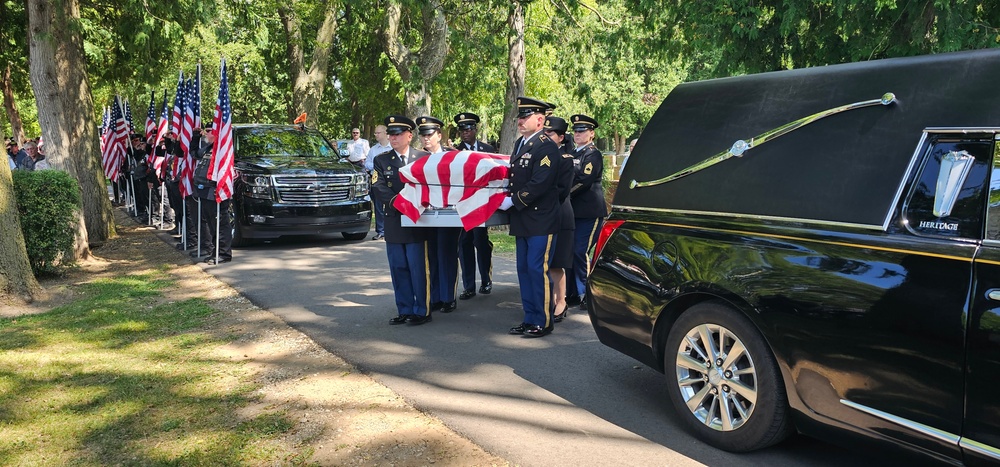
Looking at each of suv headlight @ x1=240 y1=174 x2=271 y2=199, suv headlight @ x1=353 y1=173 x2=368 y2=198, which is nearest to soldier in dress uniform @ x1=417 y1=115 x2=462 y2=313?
suv headlight @ x1=240 y1=174 x2=271 y2=199

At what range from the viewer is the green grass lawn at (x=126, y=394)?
444cm

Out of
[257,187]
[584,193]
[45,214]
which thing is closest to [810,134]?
[584,193]

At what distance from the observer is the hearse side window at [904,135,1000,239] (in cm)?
337

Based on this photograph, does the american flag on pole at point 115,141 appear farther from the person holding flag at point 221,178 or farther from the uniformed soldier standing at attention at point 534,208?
the uniformed soldier standing at attention at point 534,208

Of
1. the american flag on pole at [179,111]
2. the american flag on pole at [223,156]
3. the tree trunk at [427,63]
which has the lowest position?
the american flag on pole at [223,156]

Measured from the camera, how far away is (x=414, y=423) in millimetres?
4812

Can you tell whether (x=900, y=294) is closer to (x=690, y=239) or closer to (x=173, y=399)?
(x=690, y=239)

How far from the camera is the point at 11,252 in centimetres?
858

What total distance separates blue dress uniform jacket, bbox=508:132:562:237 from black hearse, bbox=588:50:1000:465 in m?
1.71

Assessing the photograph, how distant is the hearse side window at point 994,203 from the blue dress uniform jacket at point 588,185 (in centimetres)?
480

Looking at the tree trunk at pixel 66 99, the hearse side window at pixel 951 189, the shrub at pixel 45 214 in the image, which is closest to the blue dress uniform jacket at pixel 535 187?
the hearse side window at pixel 951 189

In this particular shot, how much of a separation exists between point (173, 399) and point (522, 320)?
3281 millimetres

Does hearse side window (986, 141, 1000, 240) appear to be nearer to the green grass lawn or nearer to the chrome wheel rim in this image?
the chrome wheel rim

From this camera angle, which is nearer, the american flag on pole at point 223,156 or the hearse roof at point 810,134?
the hearse roof at point 810,134
